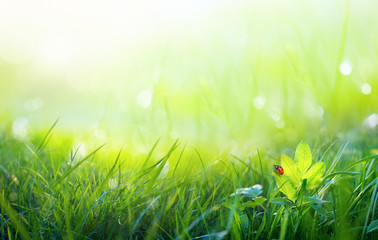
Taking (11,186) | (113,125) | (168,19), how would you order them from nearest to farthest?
(11,186) → (113,125) → (168,19)

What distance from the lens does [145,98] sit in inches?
97.0

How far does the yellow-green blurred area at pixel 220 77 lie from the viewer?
2.13m

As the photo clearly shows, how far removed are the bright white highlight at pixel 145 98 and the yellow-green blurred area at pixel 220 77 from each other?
0.4 inches

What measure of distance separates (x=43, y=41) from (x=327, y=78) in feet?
13.4

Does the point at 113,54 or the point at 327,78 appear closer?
the point at 327,78

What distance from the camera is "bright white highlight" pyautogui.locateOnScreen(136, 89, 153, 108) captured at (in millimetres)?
2338

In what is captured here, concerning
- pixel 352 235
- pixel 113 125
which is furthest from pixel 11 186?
pixel 352 235

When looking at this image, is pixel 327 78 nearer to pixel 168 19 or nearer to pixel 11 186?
pixel 168 19

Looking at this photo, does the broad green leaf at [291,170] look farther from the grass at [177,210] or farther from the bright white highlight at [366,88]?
the bright white highlight at [366,88]

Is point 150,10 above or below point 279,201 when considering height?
above

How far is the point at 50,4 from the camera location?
481 centimetres

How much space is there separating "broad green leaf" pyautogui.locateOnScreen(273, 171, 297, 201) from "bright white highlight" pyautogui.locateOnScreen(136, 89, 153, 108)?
1294 millimetres

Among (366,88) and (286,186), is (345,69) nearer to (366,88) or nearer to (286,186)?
(366,88)

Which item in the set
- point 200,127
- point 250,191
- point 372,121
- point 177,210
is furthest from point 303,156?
point 200,127
